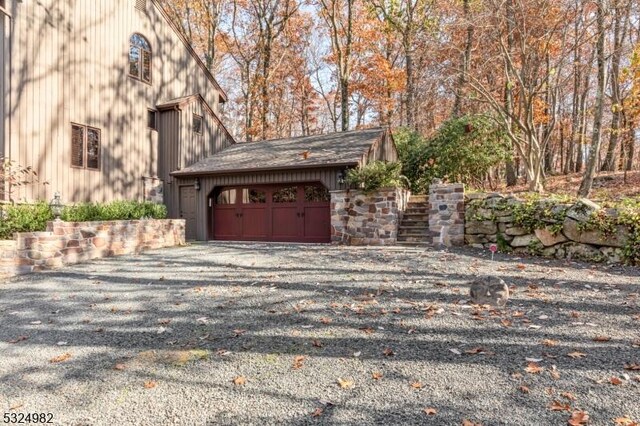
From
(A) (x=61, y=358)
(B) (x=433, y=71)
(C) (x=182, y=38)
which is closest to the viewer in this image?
(A) (x=61, y=358)

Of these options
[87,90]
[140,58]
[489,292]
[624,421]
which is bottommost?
[624,421]

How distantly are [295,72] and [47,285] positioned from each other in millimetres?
20946

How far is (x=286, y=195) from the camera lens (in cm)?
1198

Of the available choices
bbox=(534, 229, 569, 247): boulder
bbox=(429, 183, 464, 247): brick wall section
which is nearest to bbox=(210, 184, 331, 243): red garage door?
bbox=(429, 183, 464, 247): brick wall section

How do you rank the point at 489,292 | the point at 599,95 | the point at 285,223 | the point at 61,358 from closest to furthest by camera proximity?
the point at 61,358 → the point at 489,292 → the point at 599,95 → the point at 285,223

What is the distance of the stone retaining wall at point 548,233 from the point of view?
668 centimetres

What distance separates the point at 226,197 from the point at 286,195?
2.41 m

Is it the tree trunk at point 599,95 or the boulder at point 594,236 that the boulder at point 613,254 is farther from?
the tree trunk at point 599,95

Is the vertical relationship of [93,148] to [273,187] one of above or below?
above

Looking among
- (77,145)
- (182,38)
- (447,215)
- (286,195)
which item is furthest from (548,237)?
(182,38)

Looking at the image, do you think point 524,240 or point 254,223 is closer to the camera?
point 524,240

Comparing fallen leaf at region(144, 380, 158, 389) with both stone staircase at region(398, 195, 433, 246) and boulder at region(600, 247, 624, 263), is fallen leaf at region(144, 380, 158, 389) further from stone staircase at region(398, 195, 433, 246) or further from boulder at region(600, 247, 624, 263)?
stone staircase at region(398, 195, 433, 246)

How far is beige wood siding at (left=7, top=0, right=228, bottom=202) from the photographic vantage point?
9195mm

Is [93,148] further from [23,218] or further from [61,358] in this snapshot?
[61,358]
